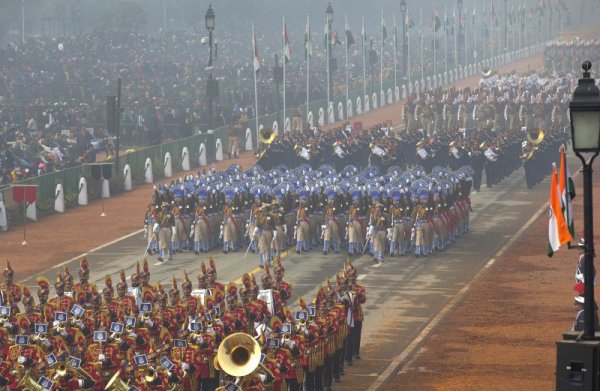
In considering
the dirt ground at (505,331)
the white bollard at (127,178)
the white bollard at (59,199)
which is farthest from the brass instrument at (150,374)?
the white bollard at (127,178)

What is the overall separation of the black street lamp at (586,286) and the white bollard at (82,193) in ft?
129

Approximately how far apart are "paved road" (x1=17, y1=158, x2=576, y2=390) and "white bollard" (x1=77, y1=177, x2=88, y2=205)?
6.03 metres

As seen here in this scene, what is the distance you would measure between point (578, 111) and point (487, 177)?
145 feet

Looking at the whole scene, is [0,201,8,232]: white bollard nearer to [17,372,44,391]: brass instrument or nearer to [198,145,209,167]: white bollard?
[198,145,209,167]: white bollard

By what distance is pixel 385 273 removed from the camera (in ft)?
135

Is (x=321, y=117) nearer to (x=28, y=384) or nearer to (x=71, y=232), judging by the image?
(x=71, y=232)

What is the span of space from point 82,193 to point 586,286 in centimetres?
3981

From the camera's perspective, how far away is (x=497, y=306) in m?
36.2

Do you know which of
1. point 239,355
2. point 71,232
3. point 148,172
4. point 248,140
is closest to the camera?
point 239,355

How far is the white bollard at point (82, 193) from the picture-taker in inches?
2117

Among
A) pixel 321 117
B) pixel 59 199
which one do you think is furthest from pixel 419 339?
pixel 321 117

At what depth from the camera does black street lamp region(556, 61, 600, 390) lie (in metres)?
14.9

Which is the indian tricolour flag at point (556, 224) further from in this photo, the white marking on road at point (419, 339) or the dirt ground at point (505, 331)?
the white marking on road at point (419, 339)

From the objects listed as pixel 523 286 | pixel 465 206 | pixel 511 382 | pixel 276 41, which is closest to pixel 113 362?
pixel 511 382
